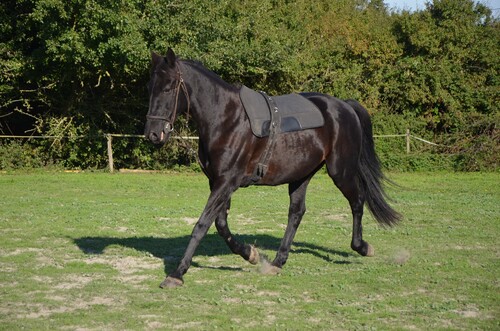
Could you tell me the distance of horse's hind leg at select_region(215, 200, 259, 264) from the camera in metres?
8.09

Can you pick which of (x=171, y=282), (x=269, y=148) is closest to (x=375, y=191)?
(x=269, y=148)

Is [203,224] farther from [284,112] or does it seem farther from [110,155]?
[110,155]

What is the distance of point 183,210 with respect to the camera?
13625 mm

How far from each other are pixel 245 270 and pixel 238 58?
51.9 ft

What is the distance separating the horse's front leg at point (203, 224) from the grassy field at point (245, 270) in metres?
0.19

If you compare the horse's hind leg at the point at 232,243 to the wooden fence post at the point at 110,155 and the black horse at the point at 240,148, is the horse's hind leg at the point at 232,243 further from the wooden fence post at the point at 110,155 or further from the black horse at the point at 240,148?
the wooden fence post at the point at 110,155

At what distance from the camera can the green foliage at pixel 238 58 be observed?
21281mm

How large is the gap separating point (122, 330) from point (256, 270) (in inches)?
109

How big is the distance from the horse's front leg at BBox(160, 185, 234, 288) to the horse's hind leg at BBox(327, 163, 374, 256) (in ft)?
5.93

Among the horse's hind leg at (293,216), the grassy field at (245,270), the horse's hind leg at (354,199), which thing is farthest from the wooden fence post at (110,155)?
the horse's hind leg at (354,199)

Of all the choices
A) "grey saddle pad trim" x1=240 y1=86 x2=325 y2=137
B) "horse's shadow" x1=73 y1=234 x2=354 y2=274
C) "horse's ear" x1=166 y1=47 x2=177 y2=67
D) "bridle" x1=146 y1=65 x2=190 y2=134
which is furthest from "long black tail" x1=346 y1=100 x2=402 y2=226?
"horse's ear" x1=166 y1=47 x2=177 y2=67

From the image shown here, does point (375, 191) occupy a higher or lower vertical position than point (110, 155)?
Answer: higher

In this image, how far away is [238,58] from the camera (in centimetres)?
2320

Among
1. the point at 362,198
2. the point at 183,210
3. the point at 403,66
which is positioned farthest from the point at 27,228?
the point at 403,66
